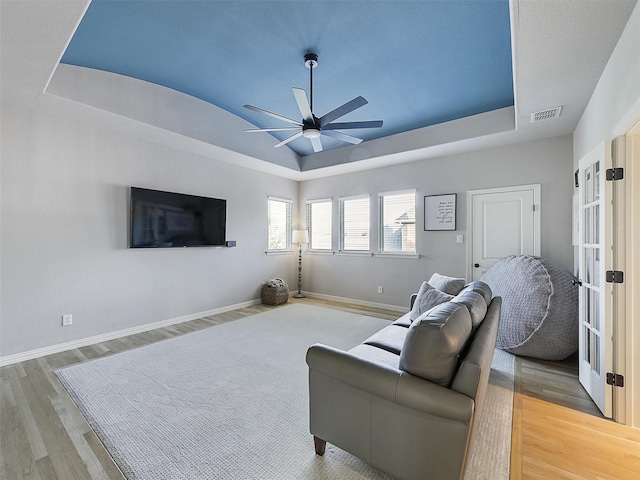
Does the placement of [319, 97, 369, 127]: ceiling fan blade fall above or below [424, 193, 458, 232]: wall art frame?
above

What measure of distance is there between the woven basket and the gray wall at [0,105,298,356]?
870 mm

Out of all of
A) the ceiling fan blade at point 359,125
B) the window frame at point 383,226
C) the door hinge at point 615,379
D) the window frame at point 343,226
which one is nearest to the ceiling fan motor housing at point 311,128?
the ceiling fan blade at point 359,125

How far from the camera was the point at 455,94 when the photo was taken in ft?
11.6

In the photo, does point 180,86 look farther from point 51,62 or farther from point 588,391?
point 588,391

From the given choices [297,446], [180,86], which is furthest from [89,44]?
[297,446]

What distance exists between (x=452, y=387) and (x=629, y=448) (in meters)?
1.58

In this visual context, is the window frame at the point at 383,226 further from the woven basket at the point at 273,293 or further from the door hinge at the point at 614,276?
the door hinge at the point at 614,276

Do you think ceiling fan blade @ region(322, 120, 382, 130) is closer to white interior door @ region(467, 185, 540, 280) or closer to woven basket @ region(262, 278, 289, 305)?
white interior door @ region(467, 185, 540, 280)

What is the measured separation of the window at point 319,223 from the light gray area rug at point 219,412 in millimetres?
2983

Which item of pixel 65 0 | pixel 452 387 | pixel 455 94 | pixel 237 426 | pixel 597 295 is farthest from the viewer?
pixel 455 94

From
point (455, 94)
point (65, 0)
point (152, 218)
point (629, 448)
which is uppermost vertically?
point (455, 94)

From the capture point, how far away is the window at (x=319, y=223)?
6.21 m

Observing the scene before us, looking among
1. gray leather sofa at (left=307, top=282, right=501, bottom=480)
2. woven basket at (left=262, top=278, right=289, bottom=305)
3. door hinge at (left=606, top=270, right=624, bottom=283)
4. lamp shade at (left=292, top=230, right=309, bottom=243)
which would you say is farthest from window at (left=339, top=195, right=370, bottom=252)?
gray leather sofa at (left=307, top=282, right=501, bottom=480)

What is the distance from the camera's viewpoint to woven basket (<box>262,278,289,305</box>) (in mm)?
5430
